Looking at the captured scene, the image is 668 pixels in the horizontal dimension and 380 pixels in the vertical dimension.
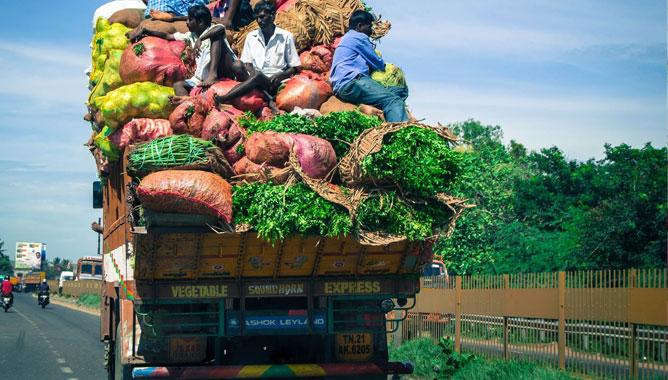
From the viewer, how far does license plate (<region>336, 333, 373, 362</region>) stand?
343 inches

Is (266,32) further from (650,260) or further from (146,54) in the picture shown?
(650,260)

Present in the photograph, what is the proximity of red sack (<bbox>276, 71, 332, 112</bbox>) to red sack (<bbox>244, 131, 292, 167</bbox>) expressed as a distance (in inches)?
53.4

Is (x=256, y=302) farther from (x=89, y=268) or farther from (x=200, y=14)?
(x=89, y=268)

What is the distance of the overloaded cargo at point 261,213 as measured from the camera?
7.39 metres

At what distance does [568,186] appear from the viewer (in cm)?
3475

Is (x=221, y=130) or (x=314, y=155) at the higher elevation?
(x=221, y=130)

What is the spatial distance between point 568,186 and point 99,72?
27.1 metres

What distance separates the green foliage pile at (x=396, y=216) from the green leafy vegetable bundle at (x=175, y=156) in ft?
4.02

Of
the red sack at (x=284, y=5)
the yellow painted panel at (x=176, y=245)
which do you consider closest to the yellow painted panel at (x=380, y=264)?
the yellow painted panel at (x=176, y=245)

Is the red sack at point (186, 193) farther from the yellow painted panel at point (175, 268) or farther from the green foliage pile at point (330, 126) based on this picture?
the green foliage pile at point (330, 126)

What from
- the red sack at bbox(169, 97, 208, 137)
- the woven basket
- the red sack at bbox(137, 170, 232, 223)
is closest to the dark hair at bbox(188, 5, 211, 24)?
the red sack at bbox(169, 97, 208, 137)

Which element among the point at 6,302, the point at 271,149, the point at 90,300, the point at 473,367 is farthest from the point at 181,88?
the point at 90,300

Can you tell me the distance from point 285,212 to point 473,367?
6363 millimetres

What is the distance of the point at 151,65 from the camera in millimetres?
8953
